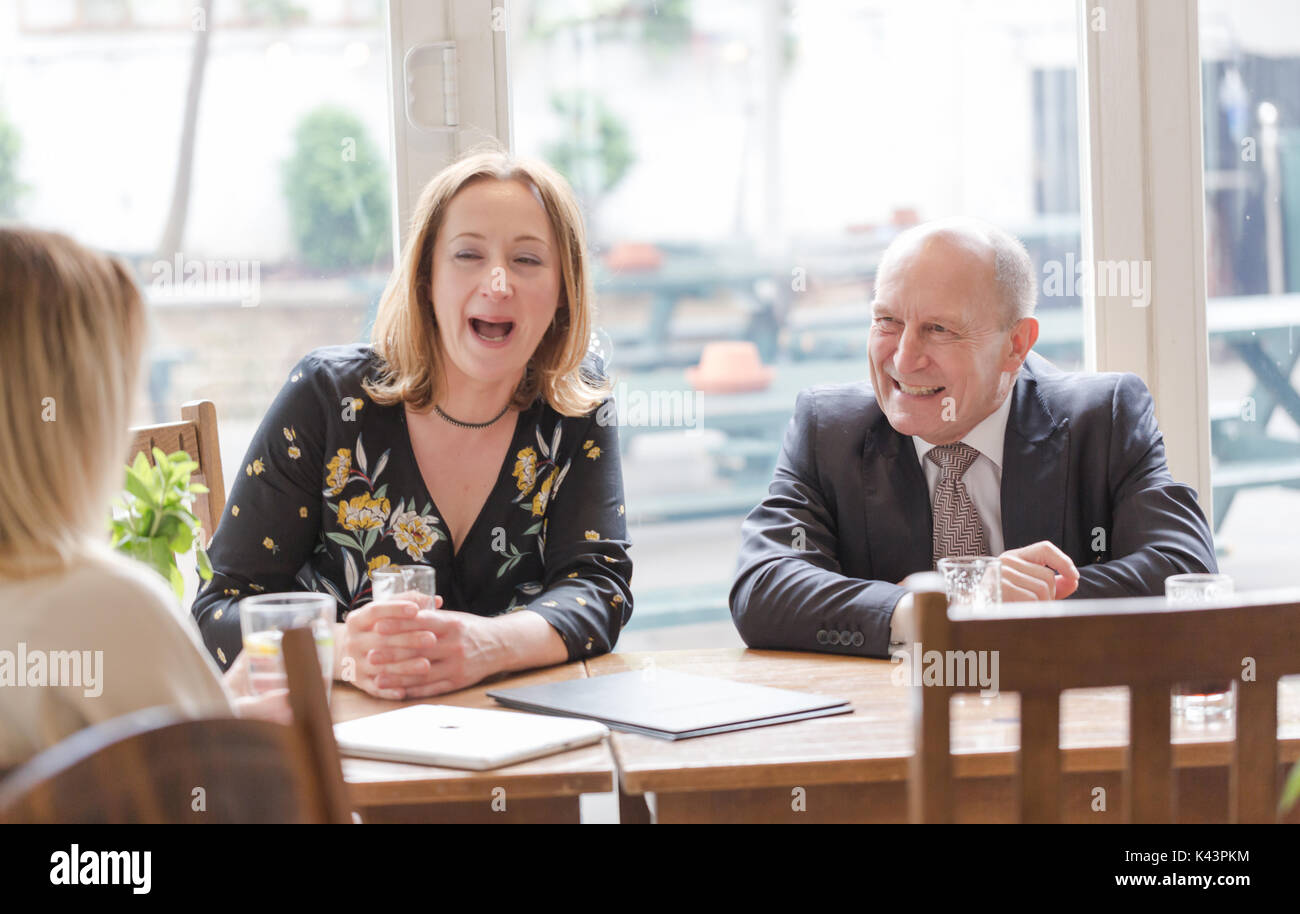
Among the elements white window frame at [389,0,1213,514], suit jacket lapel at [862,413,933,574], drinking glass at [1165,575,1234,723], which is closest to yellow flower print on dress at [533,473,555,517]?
suit jacket lapel at [862,413,933,574]

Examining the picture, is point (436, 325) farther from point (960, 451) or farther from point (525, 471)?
point (960, 451)

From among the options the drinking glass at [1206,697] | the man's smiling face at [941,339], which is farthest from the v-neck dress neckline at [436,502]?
the drinking glass at [1206,697]

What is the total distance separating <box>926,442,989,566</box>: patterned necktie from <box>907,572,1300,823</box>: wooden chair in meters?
1.00

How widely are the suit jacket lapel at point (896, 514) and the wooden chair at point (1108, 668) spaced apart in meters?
1.01

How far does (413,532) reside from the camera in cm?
210

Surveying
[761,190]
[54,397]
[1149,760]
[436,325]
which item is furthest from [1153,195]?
[54,397]

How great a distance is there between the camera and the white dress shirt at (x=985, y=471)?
2180 mm

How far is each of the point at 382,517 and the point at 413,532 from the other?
56 millimetres

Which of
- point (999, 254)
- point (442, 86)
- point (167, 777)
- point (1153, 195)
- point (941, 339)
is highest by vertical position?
point (442, 86)

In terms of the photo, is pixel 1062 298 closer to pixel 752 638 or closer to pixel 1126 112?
pixel 1126 112

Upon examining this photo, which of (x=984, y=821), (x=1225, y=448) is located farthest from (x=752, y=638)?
(x=1225, y=448)

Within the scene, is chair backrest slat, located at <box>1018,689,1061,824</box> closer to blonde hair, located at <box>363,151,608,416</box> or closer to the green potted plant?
the green potted plant

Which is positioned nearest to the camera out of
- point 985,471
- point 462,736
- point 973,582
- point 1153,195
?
point 462,736
